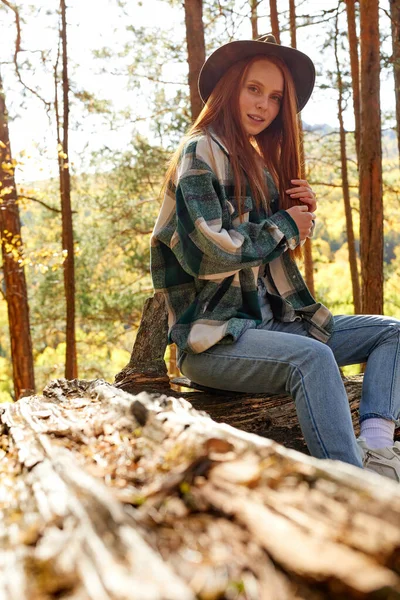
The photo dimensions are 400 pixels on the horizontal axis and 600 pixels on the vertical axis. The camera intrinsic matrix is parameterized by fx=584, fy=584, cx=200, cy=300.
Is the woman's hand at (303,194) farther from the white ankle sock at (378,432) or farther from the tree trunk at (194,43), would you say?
the tree trunk at (194,43)

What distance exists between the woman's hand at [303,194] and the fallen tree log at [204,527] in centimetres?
141

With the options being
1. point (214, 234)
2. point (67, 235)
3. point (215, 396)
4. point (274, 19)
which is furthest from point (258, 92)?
point (274, 19)

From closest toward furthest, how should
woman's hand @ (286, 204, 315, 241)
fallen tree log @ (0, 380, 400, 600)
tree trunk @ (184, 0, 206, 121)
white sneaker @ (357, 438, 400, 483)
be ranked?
1. fallen tree log @ (0, 380, 400, 600)
2. white sneaker @ (357, 438, 400, 483)
3. woman's hand @ (286, 204, 315, 241)
4. tree trunk @ (184, 0, 206, 121)

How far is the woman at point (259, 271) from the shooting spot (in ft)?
6.49

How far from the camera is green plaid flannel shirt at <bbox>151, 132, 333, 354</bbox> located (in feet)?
6.91

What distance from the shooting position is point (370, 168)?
6309 millimetres

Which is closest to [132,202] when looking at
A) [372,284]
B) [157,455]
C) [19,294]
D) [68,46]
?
[68,46]

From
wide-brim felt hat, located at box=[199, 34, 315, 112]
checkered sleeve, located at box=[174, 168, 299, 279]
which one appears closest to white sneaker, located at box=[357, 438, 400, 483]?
checkered sleeve, located at box=[174, 168, 299, 279]

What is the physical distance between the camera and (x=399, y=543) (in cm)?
73

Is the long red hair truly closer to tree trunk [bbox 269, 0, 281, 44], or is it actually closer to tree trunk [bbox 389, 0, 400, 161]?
tree trunk [bbox 389, 0, 400, 161]

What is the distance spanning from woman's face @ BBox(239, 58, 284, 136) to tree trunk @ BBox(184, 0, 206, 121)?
130 inches

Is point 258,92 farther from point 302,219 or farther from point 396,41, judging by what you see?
point 396,41

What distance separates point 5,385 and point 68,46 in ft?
34.6

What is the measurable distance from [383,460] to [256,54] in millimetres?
1643
